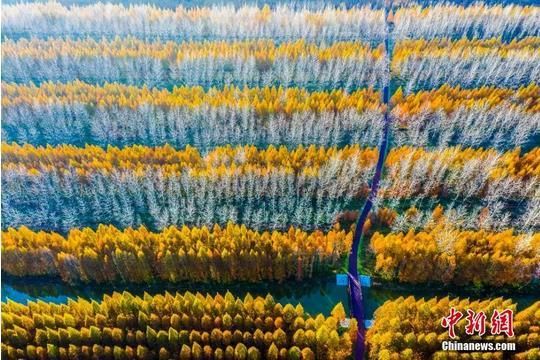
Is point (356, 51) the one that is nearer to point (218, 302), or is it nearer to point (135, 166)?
point (135, 166)

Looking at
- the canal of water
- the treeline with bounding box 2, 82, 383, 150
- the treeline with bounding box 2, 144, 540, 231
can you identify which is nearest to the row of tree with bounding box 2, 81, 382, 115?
the treeline with bounding box 2, 82, 383, 150

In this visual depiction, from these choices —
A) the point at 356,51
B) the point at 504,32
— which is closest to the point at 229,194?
the point at 356,51

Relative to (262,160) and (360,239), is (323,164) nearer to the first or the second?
(262,160)

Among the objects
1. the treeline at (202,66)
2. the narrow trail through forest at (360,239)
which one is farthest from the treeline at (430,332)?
→ the treeline at (202,66)

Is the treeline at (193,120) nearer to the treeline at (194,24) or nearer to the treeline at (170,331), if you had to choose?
the treeline at (194,24)

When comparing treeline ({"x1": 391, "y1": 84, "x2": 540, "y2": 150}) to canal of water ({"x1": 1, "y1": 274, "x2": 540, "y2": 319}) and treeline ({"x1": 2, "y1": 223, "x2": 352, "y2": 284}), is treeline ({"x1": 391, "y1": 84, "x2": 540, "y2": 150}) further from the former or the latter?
treeline ({"x1": 2, "y1": 223, "x2": 352, "y2": 284})

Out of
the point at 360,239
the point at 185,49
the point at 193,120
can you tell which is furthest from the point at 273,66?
the point at 360,239
